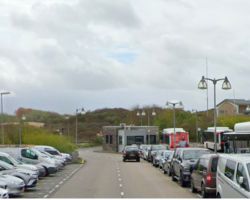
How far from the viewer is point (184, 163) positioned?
2681 centimetres

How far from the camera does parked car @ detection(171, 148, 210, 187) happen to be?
85.7ft

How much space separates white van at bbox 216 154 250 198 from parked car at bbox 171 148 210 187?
9272 mm

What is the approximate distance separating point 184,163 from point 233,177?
480 inches

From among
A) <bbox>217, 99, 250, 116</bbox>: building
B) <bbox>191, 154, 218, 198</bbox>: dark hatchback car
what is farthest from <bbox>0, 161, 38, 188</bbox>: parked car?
<bbox>217, 99, 250, 116</bbox>: building

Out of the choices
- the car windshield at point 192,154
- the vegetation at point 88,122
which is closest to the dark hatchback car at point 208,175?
the car windshield at point 192,154

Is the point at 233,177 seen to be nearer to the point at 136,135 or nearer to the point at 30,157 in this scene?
the point at 30,157

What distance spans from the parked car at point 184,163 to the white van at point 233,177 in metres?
9.27

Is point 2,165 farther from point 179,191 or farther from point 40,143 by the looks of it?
point 40,143

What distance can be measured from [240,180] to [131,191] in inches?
433

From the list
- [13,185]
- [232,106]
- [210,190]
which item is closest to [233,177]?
[210,190]

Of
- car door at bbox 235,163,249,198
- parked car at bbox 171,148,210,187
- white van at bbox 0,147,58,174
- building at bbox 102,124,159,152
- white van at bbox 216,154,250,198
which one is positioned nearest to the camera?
car door at bbox 235,163,249,198

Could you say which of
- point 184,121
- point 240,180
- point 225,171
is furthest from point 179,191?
point 184,121

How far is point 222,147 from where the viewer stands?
54938 millimetres

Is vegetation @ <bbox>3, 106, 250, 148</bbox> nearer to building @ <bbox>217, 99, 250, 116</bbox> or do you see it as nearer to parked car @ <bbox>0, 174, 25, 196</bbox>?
building @ <bbox>217, 99, 250, 116</bbox>
